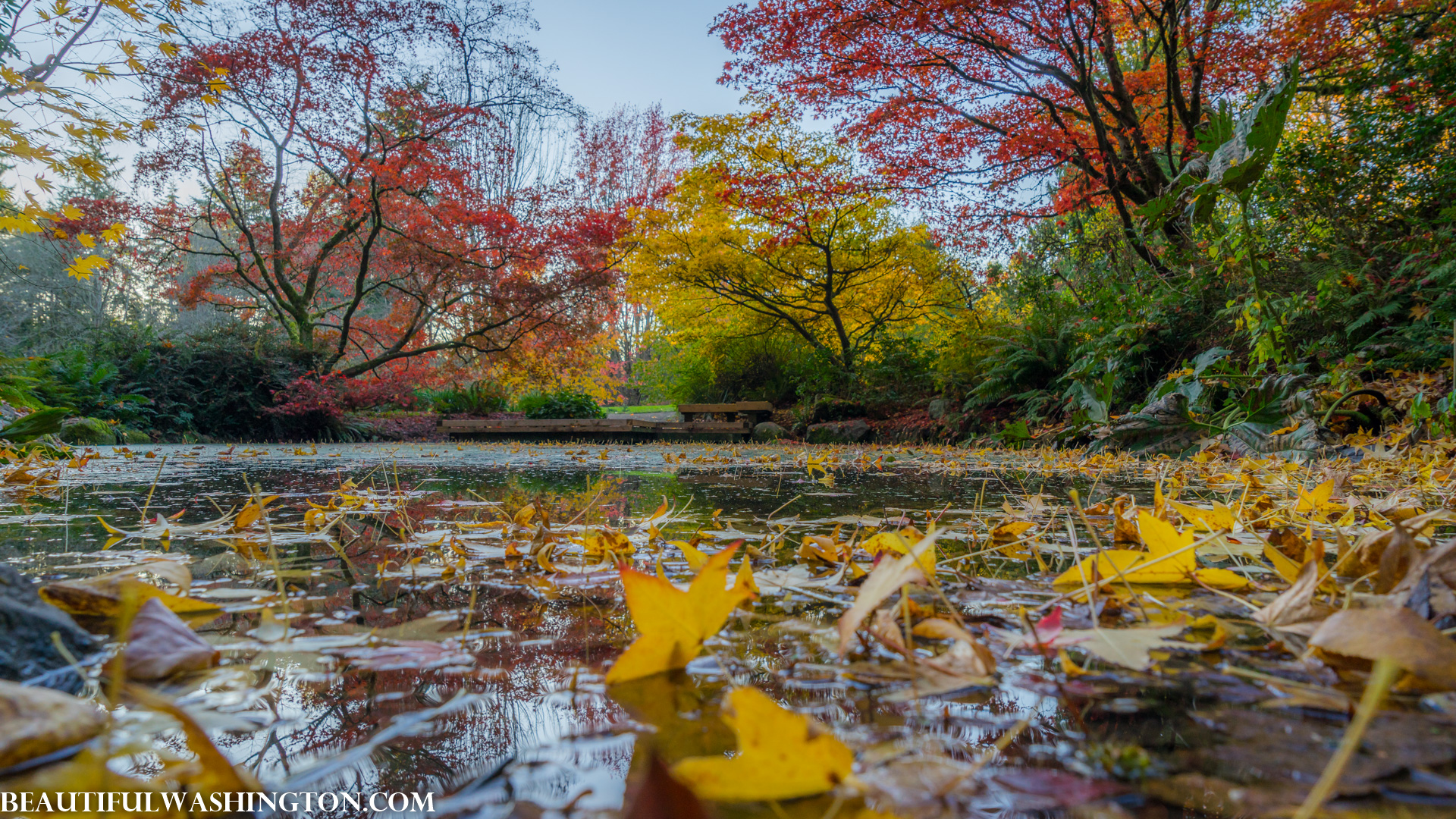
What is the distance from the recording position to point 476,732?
38 cm

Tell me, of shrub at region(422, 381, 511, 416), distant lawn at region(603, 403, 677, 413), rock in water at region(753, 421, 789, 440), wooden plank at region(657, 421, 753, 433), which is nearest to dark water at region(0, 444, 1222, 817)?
rock in water at region(753, 421, 789, 440)

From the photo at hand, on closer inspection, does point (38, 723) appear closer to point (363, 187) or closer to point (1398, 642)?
point (1398, 642)

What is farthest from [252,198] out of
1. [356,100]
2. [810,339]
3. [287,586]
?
[287,586]

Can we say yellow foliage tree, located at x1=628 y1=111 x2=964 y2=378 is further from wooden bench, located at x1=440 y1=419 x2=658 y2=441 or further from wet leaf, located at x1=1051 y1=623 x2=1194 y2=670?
wet leaf, located at x1=1051 y1=623 x2=1194 y2=670

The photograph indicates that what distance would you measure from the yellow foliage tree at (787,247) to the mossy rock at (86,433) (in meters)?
5.89

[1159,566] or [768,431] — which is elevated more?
[1159,566]

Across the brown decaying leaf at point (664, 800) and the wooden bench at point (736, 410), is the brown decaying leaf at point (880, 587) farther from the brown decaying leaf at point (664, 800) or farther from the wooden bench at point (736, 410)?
the wooden bench at point (736, 410)

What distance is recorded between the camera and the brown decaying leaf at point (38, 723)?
0.29 meters

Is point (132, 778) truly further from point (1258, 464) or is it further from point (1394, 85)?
point (1394, 85)

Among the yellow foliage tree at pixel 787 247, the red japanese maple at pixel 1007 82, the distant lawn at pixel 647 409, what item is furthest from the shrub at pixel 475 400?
the red japanese maple at pixel 1007 82

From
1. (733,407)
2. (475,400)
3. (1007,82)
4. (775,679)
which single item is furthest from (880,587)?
(475,400)

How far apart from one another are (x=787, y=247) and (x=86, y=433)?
747 centimetres

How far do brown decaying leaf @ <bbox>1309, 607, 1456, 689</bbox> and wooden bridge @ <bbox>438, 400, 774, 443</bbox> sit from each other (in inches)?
314

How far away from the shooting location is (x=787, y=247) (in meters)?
8.70
